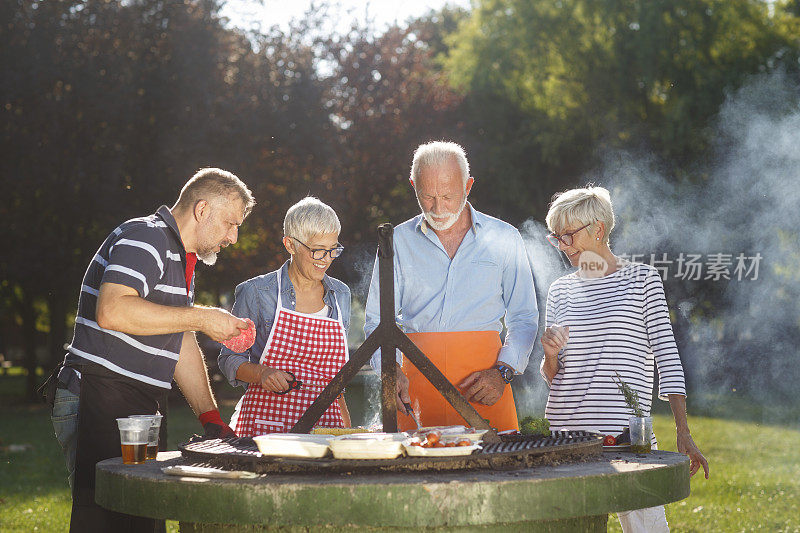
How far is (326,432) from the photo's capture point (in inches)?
119

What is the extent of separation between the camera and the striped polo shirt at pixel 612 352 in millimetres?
3588

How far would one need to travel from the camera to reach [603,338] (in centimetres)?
367

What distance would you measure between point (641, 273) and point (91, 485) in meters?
2.40

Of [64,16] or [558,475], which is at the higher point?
[64,16]

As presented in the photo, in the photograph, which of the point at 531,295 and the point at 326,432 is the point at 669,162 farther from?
the point at 326,432

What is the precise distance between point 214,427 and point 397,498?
1242 mm

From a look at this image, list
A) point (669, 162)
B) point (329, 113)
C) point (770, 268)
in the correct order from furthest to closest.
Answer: point (669, 162) < point (770, 268) < point (329, 113)

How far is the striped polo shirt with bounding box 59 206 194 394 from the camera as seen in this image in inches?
121

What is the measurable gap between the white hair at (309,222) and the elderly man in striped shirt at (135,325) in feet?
1.02

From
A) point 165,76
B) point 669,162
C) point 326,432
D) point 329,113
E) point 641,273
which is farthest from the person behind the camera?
point 669,162

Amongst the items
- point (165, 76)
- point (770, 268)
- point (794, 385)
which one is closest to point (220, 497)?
point (165, 76)

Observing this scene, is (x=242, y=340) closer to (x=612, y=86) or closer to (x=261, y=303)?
(x=261, y=303)

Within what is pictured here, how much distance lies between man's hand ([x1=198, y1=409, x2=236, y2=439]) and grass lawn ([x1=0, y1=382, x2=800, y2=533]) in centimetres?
354

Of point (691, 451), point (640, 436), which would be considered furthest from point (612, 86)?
point (640, 436)
